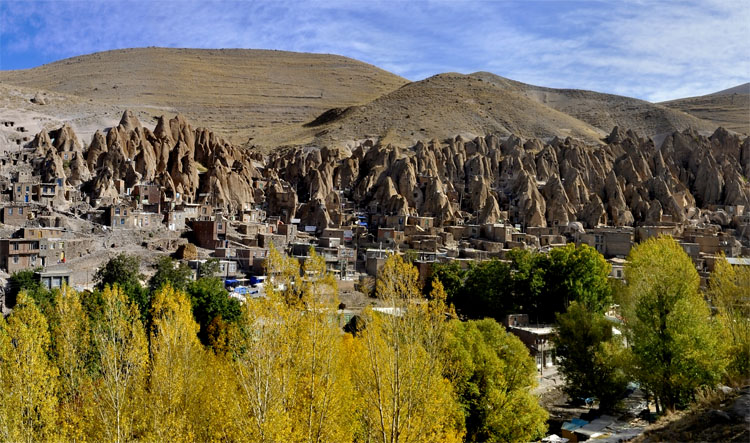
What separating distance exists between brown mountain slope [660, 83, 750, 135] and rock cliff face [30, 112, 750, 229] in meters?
50.8

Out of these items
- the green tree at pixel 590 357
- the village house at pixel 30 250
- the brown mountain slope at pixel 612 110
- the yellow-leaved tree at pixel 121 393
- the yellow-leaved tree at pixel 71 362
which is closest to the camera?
the yellow-leaved tree at pixel 121 393

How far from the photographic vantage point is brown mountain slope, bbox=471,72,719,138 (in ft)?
407

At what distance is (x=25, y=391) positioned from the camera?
13.5m

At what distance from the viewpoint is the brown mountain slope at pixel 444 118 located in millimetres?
101500

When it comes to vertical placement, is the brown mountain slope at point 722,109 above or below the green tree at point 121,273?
above

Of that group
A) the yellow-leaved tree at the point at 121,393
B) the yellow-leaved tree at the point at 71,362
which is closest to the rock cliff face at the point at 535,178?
the yellow-leaved tree at the point at 71,362

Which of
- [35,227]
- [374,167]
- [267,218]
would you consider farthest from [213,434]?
[374,167]

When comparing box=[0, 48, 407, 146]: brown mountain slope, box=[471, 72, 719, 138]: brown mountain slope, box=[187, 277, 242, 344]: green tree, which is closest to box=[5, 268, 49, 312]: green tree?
box=[187, 277, 242, 344]: green tree

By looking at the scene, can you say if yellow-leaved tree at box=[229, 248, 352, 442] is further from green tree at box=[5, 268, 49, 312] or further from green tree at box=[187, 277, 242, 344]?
green tree at box=[5, 268, 49, 312]

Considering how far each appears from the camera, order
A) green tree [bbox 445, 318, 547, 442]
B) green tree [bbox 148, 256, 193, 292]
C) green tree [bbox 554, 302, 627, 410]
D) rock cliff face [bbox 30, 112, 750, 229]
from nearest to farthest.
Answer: green tree [bbox 445, 318, 547, 442], green tree [bbox 554, 302, 627, 410], green tree [bbox 148, 256, 193, 292], rock cliff face [bbox 30, 112, 750, 229]

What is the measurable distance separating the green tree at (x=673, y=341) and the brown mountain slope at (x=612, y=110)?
4364 inches

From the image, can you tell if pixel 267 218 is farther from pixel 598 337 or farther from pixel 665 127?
pixel 665 127

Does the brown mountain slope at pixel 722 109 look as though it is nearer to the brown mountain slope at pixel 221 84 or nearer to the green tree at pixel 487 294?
the brown mountain slope at pixel 221 84

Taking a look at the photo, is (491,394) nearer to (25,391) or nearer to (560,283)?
(25,391)
